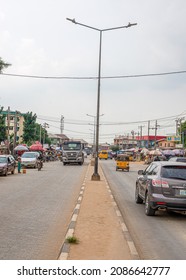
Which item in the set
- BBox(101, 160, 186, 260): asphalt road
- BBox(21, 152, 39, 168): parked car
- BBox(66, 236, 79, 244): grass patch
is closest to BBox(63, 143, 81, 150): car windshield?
BBox(21, 152, 39, 168): parked car

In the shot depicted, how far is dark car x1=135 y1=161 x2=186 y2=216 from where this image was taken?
11.6 m

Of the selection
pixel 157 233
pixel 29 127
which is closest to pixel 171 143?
pixel 29 127

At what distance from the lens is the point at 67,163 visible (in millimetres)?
53656

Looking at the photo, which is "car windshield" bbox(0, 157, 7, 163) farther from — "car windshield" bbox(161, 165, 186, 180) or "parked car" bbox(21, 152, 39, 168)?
"car windshield" bbox(161, 165, 186, 180)

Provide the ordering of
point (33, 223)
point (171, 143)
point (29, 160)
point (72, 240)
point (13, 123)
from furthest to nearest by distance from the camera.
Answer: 1. point (171, 143)
2. point (13, 123)
3. point (29, 160)
4. point (33, 223)
5. point (72, 240)

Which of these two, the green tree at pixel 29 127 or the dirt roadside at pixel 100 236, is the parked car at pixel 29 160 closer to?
the dirt roadside at pixel 100 236

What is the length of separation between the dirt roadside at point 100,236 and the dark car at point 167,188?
110 centimetres

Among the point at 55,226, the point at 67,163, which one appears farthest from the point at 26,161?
the point at 55,226

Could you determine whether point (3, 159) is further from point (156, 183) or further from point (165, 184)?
point (165, 184)

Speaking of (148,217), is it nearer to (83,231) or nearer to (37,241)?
(83,231)

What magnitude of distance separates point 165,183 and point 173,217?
4.27 ft

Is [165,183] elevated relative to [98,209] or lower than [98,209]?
elevated

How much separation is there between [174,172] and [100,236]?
4124 millimetres

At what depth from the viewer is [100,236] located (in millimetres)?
8820
